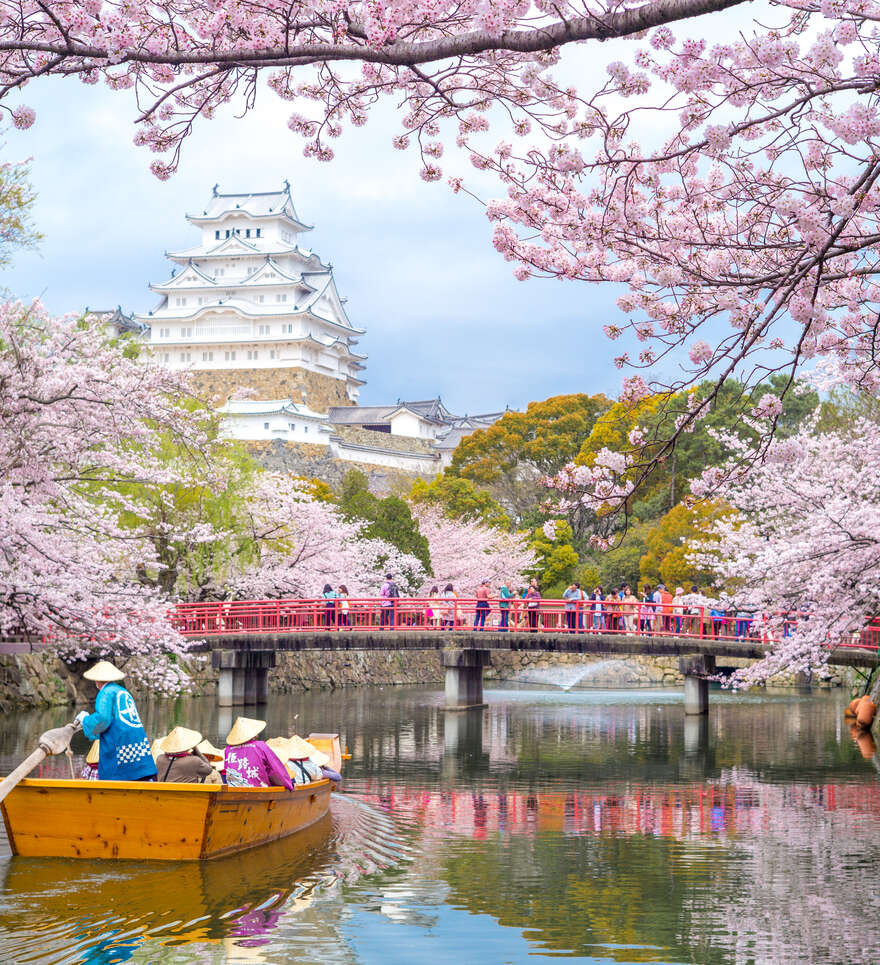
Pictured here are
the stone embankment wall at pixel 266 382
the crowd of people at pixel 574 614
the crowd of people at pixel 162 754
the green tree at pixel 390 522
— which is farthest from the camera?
the stone embankment wall at pixel 266 382

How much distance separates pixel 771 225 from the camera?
23.5 feet

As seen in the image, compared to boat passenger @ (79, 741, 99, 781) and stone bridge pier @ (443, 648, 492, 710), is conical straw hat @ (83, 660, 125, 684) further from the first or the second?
stone bridge pier @ (443, 648, 492, 710)

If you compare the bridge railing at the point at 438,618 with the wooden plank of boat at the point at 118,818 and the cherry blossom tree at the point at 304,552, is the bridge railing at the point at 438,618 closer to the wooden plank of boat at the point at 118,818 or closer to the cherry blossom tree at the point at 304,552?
the cherry blossom tree at the point at 304,552

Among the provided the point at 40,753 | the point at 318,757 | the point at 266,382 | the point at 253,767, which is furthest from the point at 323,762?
the point at 266,382

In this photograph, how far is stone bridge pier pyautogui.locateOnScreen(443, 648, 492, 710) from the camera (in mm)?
27016

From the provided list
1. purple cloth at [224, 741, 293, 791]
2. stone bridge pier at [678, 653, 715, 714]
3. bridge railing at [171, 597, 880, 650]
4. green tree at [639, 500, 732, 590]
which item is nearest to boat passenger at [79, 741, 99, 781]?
purple cloth at [224, 741, 293, 791]

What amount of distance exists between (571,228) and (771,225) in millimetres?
1328

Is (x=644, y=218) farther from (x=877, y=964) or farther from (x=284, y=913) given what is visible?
(x=284, y=913)

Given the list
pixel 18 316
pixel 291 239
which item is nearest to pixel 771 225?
pixel 18 316

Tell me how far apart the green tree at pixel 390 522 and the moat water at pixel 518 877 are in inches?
706

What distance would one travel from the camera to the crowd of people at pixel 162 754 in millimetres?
9508

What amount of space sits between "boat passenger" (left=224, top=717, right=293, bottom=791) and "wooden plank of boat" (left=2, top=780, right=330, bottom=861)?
0.57 metres

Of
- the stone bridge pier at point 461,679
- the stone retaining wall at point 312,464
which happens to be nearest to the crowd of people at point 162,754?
the stone bridge pier at point 461,679

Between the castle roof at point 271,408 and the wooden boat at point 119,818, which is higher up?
the castle roof at point 271,408
